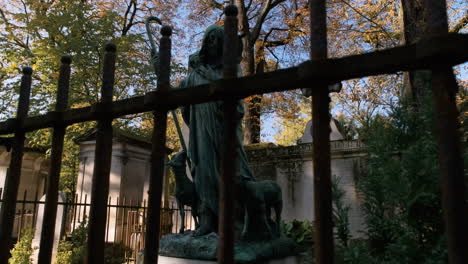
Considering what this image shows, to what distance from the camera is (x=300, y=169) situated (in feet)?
35.8

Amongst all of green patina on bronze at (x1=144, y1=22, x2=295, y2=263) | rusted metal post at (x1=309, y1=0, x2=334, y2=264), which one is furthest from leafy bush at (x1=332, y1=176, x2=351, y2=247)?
green patina on bronze at (x1=144, y1=22, x2=295, y2=263)

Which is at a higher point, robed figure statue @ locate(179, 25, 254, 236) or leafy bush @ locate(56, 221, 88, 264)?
robed figure statue @ locate(179, 25, 254, 236)

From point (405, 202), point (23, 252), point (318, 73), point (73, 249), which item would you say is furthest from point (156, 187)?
point (73, 249)

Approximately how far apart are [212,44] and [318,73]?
95.8 inches

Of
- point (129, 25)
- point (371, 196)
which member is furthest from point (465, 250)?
point (129, 25)

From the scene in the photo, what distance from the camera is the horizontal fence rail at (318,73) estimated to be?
1.38 m

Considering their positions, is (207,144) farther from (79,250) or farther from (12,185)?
(79,250)

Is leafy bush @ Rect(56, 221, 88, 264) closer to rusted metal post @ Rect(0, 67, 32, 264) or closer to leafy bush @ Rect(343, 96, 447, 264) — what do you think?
rusted metal post @ Rect(0, 67, 32, 264)

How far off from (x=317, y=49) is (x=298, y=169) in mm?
9540

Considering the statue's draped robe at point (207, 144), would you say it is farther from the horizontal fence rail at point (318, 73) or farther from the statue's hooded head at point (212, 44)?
the horizontal fence rail at point (318, 73)

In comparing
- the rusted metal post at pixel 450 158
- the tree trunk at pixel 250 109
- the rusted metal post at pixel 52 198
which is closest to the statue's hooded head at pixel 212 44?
the rusted metal post at pixel 52 198

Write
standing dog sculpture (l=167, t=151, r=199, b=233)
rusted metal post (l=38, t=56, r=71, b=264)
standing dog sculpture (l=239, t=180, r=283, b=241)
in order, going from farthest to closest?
1. standing dog sculpture (l=167, t=151, r=199, b=233)
2. standing dog sculpture (l=239, t=180, r=283, b=241)
3. rusted metal post (l=38, t=56, r=71, b=264)

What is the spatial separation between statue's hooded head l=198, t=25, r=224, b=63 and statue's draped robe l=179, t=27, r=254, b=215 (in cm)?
10

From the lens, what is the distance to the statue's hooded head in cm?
380
